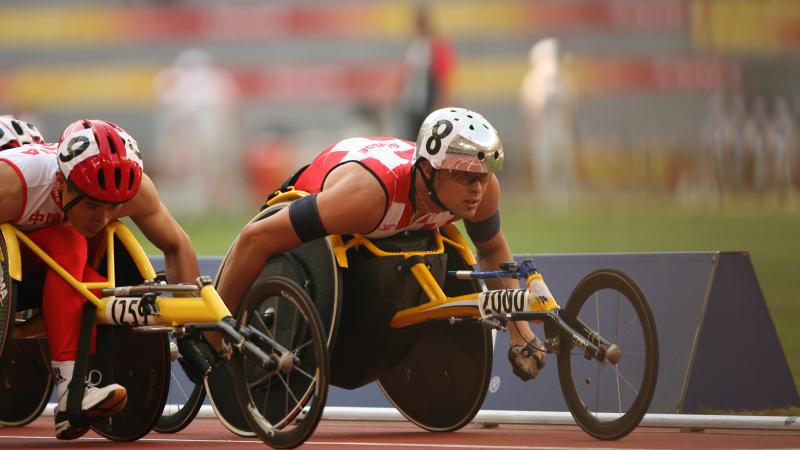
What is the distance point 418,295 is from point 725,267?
159 centimetres

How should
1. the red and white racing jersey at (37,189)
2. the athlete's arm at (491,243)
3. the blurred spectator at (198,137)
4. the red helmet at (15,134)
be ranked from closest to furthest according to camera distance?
the red and white racing jersey at (37,189)
the athlete's arm at (491,243)
the red helmet at (15,134)
the blurred spectator at (198,137)

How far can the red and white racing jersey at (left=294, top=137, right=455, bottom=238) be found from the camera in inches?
315

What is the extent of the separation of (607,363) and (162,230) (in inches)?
89.7

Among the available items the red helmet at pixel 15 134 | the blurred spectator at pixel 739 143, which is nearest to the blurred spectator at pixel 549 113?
the blurred spectator at pixel 739 143

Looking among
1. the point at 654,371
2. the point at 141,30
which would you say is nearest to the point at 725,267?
the point at 654,371

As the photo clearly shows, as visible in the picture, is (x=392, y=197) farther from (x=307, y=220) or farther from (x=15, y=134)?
(x=15, y=134)

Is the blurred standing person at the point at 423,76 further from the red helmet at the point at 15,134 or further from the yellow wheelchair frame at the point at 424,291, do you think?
the yellow wheelchair frame at the point at 424,291

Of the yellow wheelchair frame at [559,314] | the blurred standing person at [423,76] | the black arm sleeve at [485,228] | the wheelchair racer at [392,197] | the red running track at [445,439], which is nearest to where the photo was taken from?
the yellow wheelchair frame at [559,314]

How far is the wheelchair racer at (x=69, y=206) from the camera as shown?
7.77m

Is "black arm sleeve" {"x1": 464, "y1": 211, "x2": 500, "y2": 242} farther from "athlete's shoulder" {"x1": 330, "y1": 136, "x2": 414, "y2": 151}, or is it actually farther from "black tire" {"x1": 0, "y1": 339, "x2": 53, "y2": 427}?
"black tire" {"x1": 0, "y1": 339, "x2": 53, "y2": 427}

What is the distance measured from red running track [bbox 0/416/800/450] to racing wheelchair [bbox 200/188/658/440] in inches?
5.2

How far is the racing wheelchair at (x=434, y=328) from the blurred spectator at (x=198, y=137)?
20.4 meters

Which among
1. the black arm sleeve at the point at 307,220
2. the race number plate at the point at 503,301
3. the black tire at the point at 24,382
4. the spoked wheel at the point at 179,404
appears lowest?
the spoked wheel at the point at 179,404

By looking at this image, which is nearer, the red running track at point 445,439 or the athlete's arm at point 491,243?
the red running track at point 445,439
